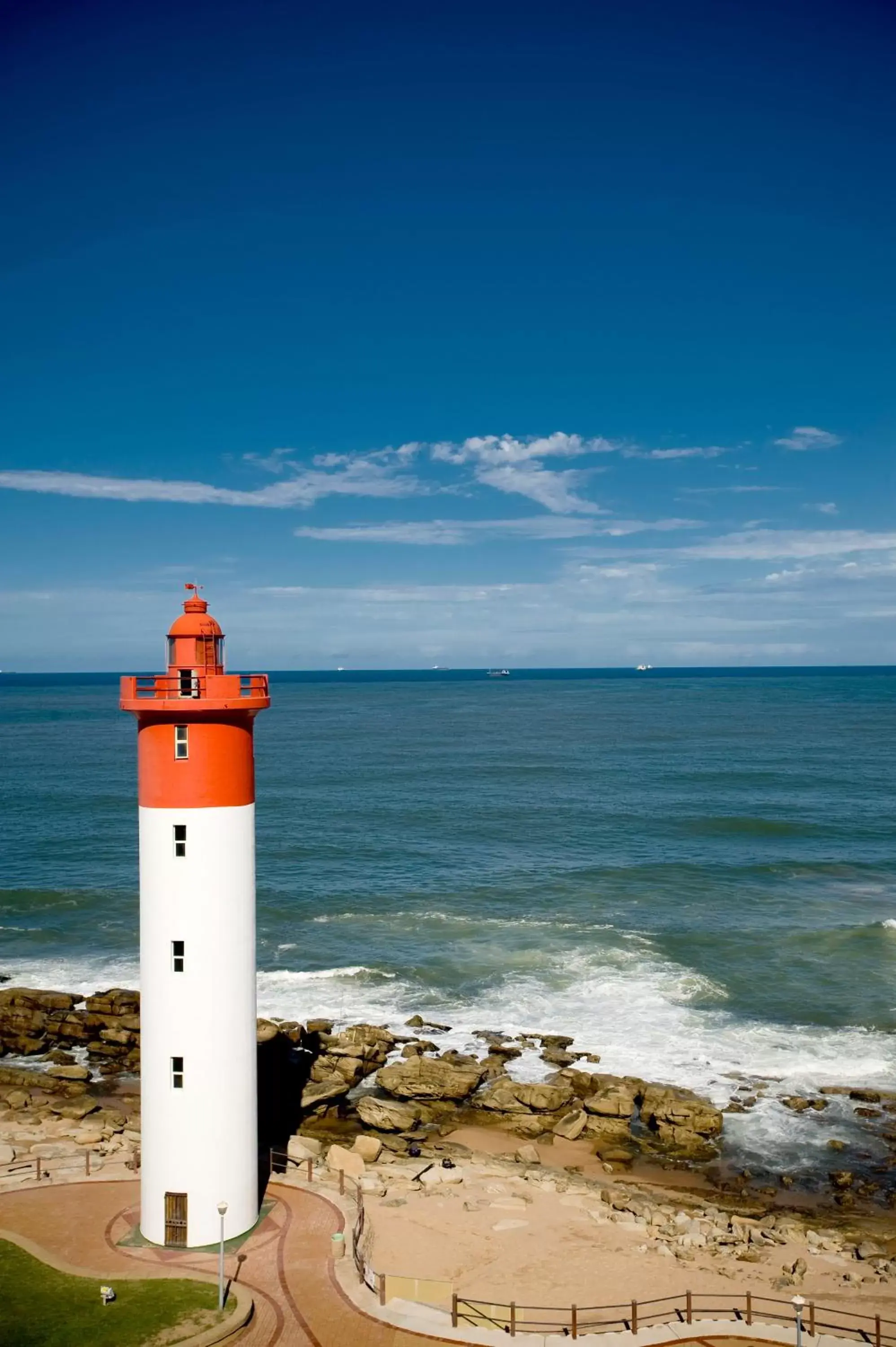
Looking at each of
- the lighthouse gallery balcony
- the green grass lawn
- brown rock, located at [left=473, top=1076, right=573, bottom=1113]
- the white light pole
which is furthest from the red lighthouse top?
brown rock, located at [left=473, top=1076, right=573, bottom=1113]

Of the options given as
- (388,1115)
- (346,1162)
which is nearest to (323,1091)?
(388,1115)

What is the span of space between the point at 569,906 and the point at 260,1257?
110 feet

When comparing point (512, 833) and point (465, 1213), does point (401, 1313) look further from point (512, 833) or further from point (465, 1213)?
point (512, 833)

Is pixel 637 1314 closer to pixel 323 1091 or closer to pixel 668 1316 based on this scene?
pixel 668 1316

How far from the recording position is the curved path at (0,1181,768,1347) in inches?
698

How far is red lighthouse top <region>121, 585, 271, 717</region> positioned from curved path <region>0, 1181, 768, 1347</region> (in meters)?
10.9

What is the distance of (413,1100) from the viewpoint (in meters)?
31.6

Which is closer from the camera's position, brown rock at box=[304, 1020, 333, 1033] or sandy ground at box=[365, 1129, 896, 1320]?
sandy ground at box=[365, 1129, 896, 1320]

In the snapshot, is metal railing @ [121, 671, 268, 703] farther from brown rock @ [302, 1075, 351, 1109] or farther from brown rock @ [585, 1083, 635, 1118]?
brown rock @ [585, 1083, 635, 1118]

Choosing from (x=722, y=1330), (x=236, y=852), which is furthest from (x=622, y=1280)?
(x=236, y=852)

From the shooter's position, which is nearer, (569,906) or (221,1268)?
(221,1268)

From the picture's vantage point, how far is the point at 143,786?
19.9m

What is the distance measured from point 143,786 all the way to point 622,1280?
15.0 m

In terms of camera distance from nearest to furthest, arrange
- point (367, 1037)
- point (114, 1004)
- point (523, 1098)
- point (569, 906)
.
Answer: point (523, 1098)
point (367, 1037)
point (114, 1004)
point (569, 906)
